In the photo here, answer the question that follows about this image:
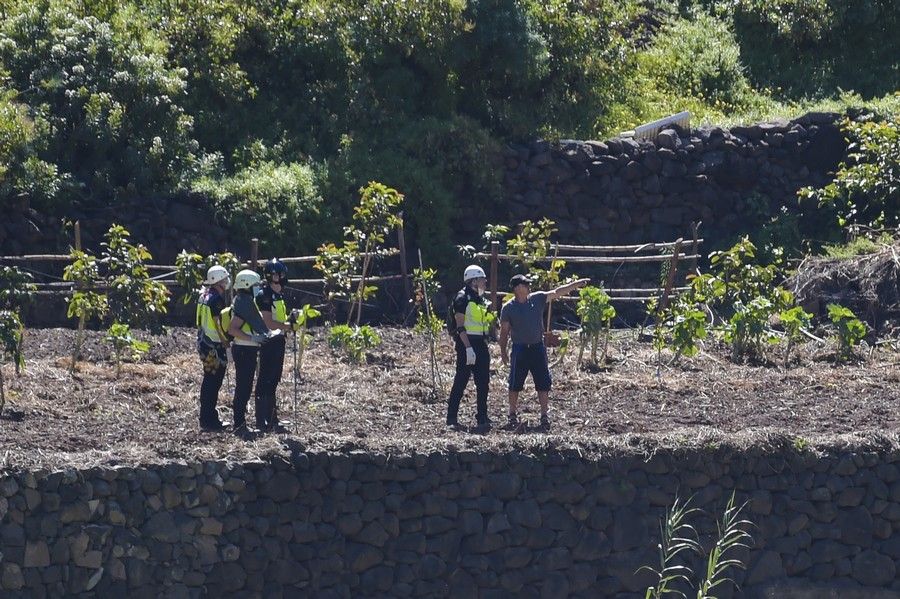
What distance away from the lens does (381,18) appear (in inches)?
807

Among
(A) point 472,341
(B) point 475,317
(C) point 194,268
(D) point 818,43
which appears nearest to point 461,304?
(B) point 475,317

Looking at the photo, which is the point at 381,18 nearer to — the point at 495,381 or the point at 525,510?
the point at 495,381

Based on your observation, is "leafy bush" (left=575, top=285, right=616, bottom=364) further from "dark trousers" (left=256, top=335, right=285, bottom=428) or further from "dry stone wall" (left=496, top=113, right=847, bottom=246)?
"dry stone wall" (left=496, top=113, right=847, bottom=246)

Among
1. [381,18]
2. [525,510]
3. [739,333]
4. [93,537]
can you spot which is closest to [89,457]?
[93,537]

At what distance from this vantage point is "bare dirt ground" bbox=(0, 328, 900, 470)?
1085 centimetres

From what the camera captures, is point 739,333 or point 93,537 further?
point 739,333

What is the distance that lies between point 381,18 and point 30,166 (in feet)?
17.5

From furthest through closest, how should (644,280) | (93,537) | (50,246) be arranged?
(644,280) < (50,246) < (93,537)

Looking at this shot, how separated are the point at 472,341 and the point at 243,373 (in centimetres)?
178

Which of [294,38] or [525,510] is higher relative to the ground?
[294,38]

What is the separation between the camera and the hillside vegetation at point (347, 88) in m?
18.3

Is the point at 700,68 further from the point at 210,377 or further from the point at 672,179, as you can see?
the point at 210,377

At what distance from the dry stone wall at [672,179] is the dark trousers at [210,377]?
328 inches

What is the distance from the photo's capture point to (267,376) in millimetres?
11398
